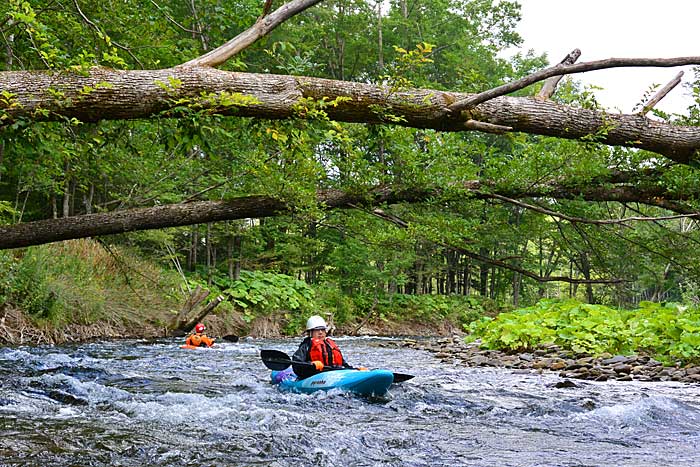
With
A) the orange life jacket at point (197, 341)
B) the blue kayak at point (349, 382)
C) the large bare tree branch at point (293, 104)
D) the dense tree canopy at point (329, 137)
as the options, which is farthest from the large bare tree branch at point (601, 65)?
the orange life jacket at point (197, 341)

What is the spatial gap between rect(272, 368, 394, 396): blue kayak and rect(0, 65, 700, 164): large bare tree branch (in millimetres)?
2821

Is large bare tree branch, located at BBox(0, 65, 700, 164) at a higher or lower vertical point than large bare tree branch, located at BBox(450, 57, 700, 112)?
lower

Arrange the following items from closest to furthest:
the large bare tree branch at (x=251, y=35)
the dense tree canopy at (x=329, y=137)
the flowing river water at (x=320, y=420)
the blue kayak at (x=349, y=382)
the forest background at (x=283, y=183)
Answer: the flowing river water at (x=320, y=420) → the dense tree canopy at (x=329, y=137) → the large bare tree branch at (x=251, y=35) → the forest background at (x=283, y=183) → the blue kayak at (x=349, y=382)

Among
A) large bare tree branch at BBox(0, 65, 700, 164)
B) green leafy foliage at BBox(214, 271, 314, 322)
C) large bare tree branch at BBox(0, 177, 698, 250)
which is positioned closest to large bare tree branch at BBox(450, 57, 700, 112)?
large bare tree branch at BBox(0, 65, 700, 164)

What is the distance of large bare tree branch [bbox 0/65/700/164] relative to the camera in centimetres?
449

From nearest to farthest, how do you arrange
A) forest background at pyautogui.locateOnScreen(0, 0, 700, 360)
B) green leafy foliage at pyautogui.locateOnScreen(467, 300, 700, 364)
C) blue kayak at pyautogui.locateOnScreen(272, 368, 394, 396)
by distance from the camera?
forest background at pyautogui.locateOnScreen(0, 0, 700, 360) → blue kayak at pyautogui.locateOnScreen(272, 368, 394, 396) → green leafy foliage at pyautogui.locateOnScreen(467, 300, 700, 364)

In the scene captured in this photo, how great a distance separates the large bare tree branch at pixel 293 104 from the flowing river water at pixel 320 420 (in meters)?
2.35

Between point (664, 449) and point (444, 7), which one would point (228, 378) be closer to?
point (664, 449)

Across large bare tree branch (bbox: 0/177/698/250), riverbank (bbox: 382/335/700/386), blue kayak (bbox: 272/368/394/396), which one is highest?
large bare tree branch (bbox: 0/177/698/250)

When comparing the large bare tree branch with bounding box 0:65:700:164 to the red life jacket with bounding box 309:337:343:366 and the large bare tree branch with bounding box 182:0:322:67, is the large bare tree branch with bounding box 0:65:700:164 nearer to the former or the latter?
the large bare tree branch with bounding box 182:0:322:67

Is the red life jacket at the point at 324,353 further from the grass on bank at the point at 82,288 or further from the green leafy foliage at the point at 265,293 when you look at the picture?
the green leafy foliage at the point at 265,293

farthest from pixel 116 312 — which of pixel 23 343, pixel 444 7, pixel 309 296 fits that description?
pixel 444 7

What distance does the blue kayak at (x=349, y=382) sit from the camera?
682 cm

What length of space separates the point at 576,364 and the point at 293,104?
7.03 metres
